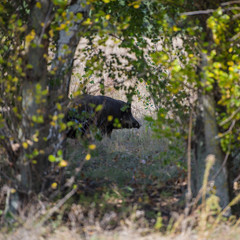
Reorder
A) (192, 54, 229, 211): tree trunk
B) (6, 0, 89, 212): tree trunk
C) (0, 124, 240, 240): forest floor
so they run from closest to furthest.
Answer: (0, 124, 240, 240): forest floor < (6, 0, 89, 212): tree trunk < (192, 54, 229, 211): tree trunk

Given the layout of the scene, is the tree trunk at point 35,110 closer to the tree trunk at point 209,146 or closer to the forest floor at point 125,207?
the forest floor at point 125,207

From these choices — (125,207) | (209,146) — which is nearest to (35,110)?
(125,207)

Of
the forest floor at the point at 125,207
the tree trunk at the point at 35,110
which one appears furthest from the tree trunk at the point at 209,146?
the tree trunk at the point at 35,110

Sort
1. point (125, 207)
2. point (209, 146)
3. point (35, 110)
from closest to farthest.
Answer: point (35, 110), point (209, 146), point (125, 207)

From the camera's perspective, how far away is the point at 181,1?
5641 mm

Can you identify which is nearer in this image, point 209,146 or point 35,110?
point 35,110

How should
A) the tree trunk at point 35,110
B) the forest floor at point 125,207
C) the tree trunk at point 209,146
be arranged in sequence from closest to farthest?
the forest floor at point 125,207 < the tree trunk at point 35,110 < the tree trunk at point 209,146

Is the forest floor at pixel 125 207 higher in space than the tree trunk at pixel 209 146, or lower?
lower

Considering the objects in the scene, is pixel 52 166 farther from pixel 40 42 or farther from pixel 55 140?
pixel 40 42

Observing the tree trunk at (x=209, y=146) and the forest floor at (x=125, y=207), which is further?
the tree trunk at (x=209, y=146)

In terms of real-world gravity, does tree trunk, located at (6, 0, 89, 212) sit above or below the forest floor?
above

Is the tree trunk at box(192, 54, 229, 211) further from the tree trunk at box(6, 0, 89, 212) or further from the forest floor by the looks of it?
the tree trunk at box(6, 0, 89, 212)

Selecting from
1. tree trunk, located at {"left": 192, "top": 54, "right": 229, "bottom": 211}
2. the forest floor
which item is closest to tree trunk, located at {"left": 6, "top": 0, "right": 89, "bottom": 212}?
the forest floor

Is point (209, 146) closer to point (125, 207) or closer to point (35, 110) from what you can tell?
point (125, 207)
